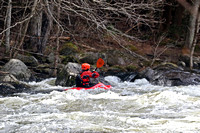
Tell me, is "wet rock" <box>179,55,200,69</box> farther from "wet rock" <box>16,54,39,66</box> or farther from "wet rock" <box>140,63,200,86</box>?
"wet rock" <box>16,54,39,66</box>

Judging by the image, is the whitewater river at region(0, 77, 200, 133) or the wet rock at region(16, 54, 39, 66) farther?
the wet rock at region(16, 54, 39, 66)

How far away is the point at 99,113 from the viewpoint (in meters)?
4.85

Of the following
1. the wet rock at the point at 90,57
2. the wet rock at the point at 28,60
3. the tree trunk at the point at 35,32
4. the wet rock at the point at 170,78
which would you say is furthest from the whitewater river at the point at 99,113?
the tree trunk at the point at 35,32

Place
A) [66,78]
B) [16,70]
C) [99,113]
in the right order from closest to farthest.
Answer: [99,113] < [66,78] < [16,70]

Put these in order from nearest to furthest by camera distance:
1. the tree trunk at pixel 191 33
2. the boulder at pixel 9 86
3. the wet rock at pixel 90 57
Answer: the boulder at pixel 9 86
the wet rock at pixel 90 57
the tree trunk at pixel 191 33

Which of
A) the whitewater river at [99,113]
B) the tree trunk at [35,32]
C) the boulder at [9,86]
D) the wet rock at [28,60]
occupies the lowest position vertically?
the boulder at [9,86]

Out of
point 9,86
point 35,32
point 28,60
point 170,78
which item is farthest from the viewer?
point 35,32

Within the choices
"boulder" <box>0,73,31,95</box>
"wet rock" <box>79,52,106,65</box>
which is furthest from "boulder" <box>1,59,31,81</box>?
"wet rock" <box>79,52,106,65</box>

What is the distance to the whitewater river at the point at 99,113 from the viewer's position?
12.5 feet

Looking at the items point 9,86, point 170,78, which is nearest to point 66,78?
point 9,86

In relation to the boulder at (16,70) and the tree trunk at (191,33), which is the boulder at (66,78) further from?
the tree trunk at (191,33)

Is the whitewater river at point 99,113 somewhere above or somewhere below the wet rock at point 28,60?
below

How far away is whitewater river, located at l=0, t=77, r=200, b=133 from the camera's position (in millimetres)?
3824

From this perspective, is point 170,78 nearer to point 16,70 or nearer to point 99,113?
point 16,70
